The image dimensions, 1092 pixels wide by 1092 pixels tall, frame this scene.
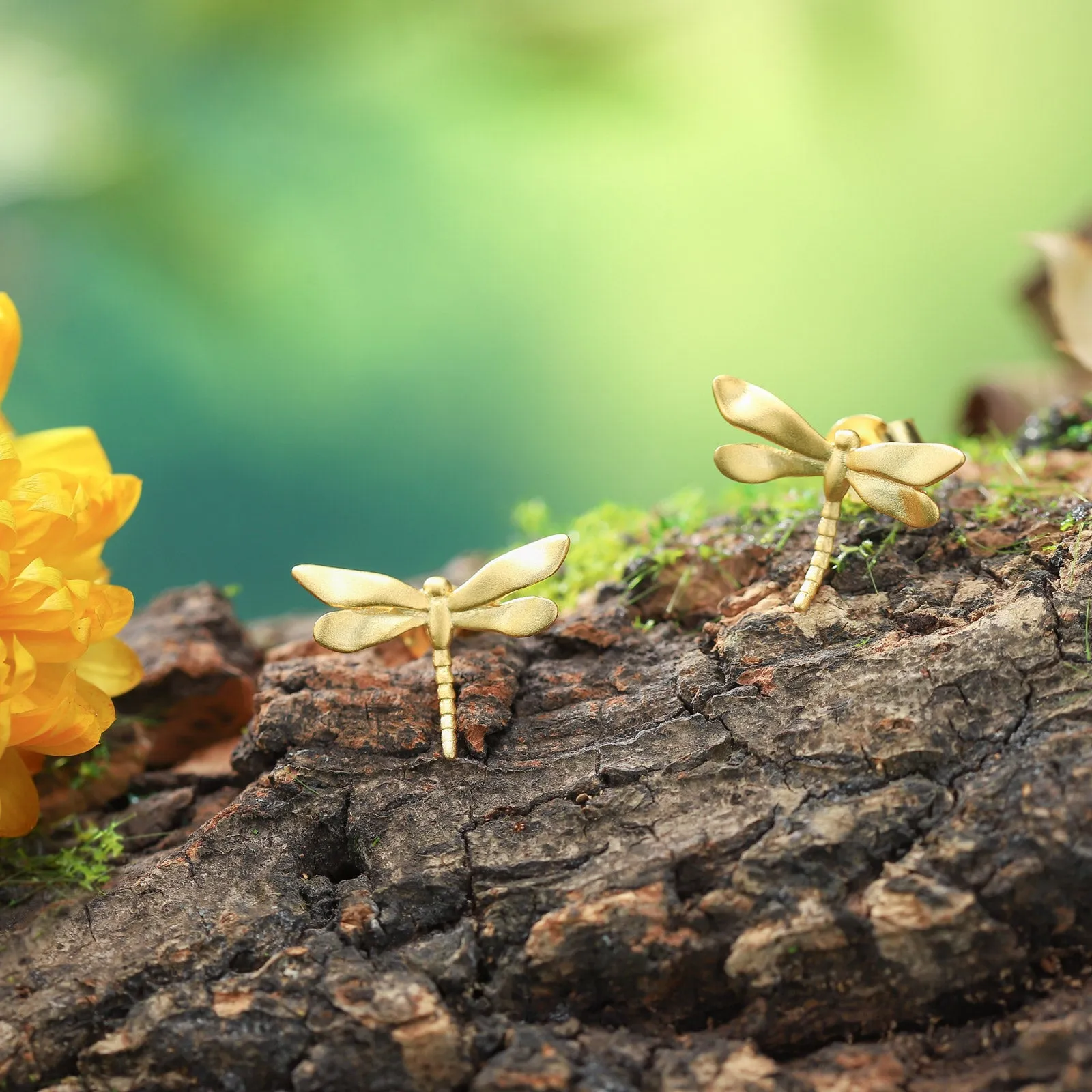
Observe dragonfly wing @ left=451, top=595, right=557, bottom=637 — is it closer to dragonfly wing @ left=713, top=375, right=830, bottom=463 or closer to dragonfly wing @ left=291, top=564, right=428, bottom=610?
dragonfly wing @ left=291, top=564, right=428, bottom=610

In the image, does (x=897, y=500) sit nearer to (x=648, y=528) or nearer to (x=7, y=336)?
(x=648, y=528)

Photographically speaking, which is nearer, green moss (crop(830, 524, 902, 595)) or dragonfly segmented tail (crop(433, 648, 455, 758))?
dragonfly segmented tail (crop(433, 648, 455, 758))

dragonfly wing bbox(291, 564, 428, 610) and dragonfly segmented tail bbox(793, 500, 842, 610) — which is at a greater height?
dragonfly wing bbox(291, 564, 428, 610)

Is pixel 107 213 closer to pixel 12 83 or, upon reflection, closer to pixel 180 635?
pixel 12 83

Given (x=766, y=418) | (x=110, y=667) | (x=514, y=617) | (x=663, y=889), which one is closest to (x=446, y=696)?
Answer: (x=514, y=617)

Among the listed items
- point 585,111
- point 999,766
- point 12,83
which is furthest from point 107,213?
point 999,766

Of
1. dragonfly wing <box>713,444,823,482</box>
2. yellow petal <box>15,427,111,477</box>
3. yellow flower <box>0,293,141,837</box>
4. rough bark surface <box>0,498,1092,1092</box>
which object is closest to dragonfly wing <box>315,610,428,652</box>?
rough bark surface <box>0,498,1092,1092</box>

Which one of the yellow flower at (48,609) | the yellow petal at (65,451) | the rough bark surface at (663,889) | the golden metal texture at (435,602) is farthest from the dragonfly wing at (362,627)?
the yellow petal at (65,451)
